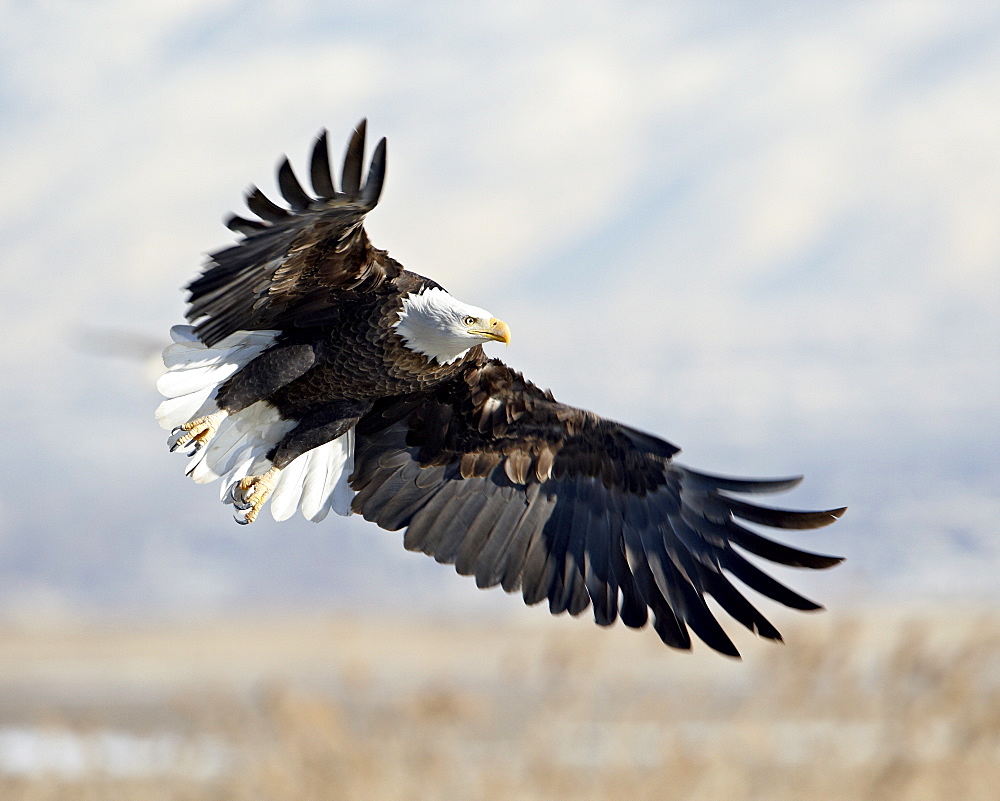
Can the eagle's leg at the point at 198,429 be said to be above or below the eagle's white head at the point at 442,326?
below

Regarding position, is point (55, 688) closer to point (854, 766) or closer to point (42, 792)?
point (42, 792)

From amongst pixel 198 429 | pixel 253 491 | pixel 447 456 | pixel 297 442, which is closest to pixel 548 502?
pixel 447 456

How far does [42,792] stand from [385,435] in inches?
113

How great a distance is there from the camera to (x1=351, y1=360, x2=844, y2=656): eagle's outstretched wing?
591cm

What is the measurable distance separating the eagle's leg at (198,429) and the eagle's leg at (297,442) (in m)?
0.29

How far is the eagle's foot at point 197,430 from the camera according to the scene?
19.2 feet

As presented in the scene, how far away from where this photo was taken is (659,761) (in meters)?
6.94

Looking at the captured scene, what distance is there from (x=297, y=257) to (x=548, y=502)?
1.82 meters

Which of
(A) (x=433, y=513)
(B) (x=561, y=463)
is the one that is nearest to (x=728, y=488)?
(B) (x=561, y=463)

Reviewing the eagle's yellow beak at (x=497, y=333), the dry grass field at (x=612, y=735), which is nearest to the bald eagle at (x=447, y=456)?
the eagle's yellow beak at (x=497, y=333)

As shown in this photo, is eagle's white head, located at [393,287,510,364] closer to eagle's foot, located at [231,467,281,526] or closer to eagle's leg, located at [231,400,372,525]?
eagle's leg, located at [231,400,372,525]

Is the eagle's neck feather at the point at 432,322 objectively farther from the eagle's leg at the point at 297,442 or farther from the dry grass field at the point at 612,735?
the dry grass field at the point at 612,735

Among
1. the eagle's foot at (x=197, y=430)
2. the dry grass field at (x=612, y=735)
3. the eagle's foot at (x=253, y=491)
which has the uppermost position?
the eagle's foot at (x=197, y=430)

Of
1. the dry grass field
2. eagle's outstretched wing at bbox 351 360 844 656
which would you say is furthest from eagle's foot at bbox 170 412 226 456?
the dry grass field
